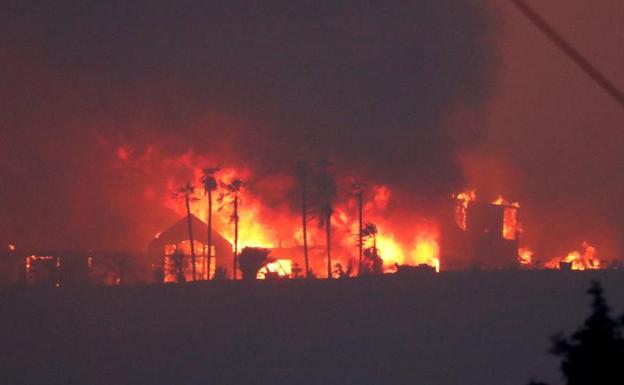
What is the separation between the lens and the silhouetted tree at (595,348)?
33.1 feet

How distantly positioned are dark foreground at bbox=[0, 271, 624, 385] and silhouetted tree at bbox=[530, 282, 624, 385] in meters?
28.4

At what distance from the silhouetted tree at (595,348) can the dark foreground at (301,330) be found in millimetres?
28443

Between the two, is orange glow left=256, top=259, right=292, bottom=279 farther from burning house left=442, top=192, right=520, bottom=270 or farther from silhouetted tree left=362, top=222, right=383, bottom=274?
burning house left=442, top=192, right=520, bottom=270

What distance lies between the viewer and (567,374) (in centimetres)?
1048

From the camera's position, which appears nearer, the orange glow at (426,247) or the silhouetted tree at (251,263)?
the silhouetted tree at (251,263)

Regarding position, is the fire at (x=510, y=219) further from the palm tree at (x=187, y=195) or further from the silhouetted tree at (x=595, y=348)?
the silhouetted tree at (x=595, y=348)

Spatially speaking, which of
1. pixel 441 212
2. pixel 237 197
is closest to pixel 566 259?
pixel 441 212

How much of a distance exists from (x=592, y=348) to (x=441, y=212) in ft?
236

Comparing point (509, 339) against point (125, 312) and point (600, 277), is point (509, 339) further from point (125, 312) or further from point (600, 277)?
point (125, 312)

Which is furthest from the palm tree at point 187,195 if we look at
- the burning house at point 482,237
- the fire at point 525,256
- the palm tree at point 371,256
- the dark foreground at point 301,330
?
the fire at point 525,256

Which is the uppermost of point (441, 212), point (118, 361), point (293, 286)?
point (441, 212)

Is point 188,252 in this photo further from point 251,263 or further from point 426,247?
point 426,247

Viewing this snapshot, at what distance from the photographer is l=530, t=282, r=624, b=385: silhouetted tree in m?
10.1

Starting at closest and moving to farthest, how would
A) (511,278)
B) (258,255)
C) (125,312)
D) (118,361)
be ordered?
1. (118,361)
2. (125,312)
3. (511,278)
4. (258,255)
